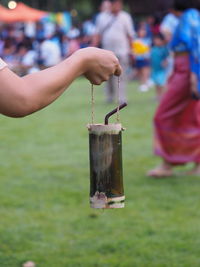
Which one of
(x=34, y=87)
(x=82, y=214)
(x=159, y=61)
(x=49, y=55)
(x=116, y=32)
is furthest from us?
(x=49, y=55)

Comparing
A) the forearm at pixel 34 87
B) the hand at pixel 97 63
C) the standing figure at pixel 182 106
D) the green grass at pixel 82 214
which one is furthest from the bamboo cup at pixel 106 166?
the standing figure at pixel 182 106

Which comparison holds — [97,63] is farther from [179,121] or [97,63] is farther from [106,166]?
[179,121]

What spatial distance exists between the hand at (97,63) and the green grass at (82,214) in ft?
4.86

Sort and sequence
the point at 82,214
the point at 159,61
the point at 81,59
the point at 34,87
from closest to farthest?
the point at 34,87, the point at 81,59, the point at 82,214, the point at 159,61

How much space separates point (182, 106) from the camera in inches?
248

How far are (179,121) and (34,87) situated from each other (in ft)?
13.0

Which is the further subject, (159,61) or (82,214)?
(159,61)

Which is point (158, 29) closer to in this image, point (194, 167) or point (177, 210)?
point (194, 167)

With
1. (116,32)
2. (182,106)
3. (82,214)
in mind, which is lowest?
(82,214)

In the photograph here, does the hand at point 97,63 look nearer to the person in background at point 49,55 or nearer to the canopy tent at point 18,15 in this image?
the person in background at point 49,55

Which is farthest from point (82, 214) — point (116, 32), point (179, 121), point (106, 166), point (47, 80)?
point (116, 32)

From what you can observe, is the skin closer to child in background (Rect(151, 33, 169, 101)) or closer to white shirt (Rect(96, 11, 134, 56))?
child in background (Rect(151, 33, 169, 101))

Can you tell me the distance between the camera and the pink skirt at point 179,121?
6262mm

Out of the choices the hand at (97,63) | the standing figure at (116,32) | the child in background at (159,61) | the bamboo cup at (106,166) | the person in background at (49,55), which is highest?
the person in background at (49,55)
